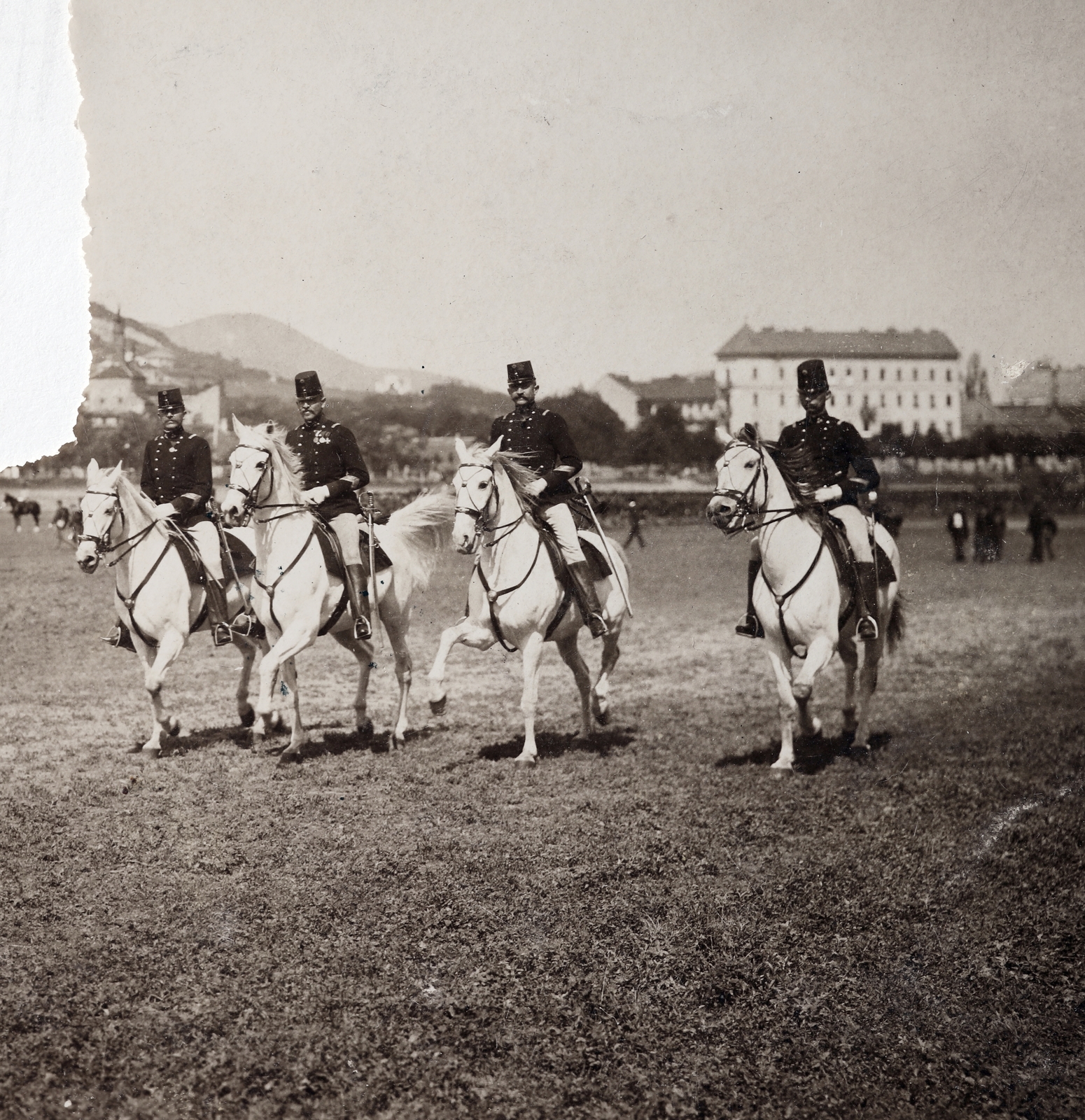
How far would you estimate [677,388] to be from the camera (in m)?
11.4

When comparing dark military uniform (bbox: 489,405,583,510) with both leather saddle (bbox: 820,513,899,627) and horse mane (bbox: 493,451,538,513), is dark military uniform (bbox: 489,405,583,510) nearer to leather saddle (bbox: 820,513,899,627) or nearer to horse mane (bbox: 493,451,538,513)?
horse mane (bbox: 493,451,538,513)

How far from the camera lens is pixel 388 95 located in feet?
24.5

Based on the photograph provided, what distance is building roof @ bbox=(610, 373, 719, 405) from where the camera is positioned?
35.1 ft

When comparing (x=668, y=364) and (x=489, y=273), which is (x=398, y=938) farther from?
(x=668, y=364)

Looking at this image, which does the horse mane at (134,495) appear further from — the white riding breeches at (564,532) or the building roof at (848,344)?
the building roof at (848,344)

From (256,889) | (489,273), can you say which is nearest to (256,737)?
(256,889)

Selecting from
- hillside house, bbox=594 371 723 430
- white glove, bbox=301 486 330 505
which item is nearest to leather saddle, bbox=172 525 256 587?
white glove, bbox=301 486 330 505

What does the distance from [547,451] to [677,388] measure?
3887 millimetres

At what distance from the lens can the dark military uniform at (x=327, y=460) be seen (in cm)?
776

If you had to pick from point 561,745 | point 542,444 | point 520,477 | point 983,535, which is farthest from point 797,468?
point 983,535

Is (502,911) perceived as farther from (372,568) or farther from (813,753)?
(813,753)

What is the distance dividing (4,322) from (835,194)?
6522 mm

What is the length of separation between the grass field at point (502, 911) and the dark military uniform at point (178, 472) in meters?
0.77

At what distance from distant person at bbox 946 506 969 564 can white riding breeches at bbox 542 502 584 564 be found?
236 inches
